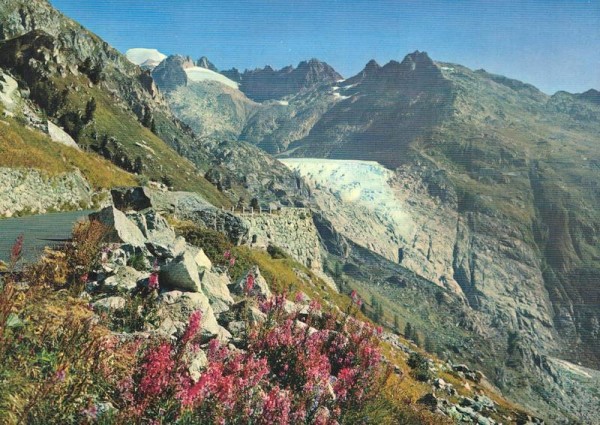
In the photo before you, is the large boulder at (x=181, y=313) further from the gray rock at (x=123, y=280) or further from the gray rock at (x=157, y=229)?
the gray rock at (x=157, y=229)

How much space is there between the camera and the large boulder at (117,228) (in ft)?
50.5

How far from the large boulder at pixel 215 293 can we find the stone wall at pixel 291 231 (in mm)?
33155

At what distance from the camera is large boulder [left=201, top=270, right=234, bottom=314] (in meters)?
13.6

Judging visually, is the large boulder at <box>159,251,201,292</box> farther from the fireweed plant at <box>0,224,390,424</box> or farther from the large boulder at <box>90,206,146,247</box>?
the large boulder at <box>90,206,146,247</box>

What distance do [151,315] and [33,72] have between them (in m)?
126

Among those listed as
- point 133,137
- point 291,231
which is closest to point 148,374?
point 291,231

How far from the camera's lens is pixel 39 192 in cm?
3162

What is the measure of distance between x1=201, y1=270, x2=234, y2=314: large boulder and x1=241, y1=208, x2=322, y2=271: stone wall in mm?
33155

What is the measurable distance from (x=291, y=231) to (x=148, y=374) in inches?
2040

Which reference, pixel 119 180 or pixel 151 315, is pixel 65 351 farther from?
pixel 119 180

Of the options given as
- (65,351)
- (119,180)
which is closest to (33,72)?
(119,180)

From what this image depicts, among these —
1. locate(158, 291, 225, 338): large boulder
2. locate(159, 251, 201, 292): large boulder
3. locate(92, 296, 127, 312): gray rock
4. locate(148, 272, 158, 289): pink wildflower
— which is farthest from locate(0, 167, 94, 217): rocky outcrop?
locate(158, 291, 225, 338): large boulder

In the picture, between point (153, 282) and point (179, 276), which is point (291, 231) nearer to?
point (179, 276)

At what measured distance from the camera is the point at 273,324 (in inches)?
442
